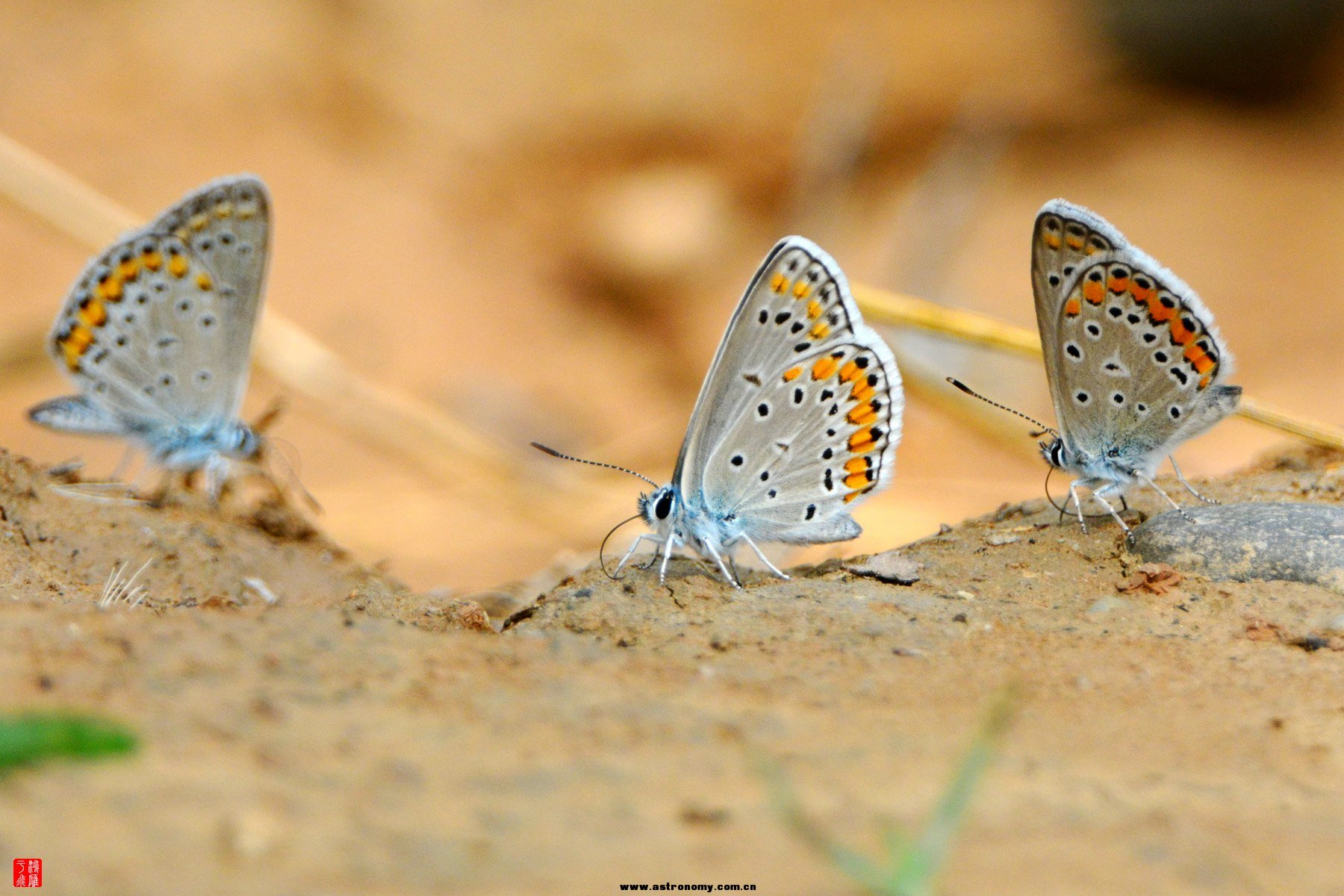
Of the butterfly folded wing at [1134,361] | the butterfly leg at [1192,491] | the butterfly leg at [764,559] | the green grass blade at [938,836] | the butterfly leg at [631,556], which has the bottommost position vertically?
the butterfly leg at [631,556]

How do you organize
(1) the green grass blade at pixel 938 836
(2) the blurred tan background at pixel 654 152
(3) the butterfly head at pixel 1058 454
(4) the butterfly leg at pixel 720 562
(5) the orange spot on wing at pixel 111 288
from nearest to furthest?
(1) the green grass blade at pixel 938 836
(4) the butterfly leg at pixel 720 562
(3) the butterfly head at pixel 1058 454
(5) the orange spot on wing at pixel 111 288
(2) the blurred tan background at pixel 654 152

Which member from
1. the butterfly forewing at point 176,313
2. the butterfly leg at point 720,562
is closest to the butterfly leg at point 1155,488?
the butterfly leg at point 720,562

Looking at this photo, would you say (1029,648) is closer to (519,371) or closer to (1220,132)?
(519,371)

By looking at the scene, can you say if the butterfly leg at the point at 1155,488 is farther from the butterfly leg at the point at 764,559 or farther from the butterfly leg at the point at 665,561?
the butterfly leg at the point at 665,561

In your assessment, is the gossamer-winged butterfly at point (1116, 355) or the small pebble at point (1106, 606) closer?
the small pebble at point (1106, 606)

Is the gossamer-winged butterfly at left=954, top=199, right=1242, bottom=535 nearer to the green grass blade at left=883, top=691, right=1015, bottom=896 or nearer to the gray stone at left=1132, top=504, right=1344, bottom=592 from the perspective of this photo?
the gray stone at left=1132, top=504, right=1344, bottom=592

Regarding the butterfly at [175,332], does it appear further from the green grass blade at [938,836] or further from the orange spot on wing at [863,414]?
the green grass blade at [938,836]

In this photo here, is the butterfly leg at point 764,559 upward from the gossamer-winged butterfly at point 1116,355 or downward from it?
downward

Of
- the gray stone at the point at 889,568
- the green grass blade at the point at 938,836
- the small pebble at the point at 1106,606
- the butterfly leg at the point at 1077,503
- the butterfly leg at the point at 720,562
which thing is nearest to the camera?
the green grass blade at the point at 938,836

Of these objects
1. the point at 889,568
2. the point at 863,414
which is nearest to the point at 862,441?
the point at 863,414
